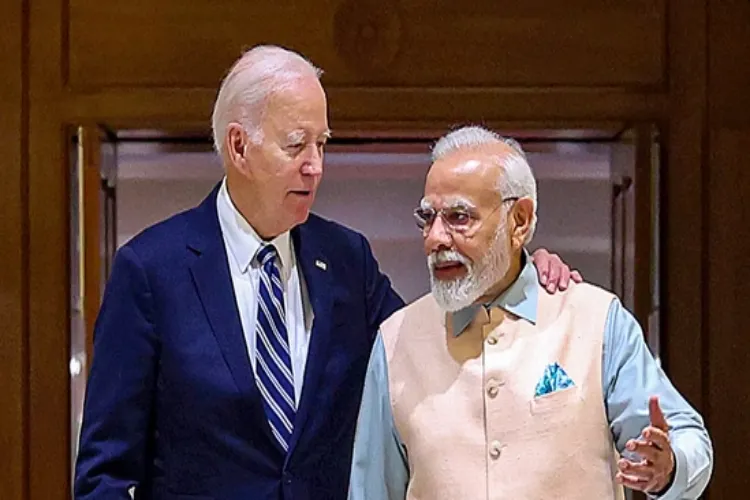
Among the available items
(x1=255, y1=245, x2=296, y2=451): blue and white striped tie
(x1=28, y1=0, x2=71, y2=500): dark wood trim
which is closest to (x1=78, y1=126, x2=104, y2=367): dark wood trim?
(x1=28, y1=0, x2=71, y2=500): dark wood trim

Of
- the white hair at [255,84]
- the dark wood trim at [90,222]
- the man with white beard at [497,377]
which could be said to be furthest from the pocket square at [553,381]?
the dark wood trim at [90,222]

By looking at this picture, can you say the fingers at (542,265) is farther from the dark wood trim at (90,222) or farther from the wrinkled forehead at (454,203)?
the dark wood trim at (90,222)

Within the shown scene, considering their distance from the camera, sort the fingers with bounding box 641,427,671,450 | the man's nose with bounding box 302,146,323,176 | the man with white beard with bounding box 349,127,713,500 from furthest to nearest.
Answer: the man's nose with bounding box 302,146,323,176, the man with white beard with bounding box 349,127,713,500, the fingers with bounding box 641,427,671,450

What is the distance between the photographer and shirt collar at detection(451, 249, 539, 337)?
92.8 inches

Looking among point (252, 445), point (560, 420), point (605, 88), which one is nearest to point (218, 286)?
point (252, 445)

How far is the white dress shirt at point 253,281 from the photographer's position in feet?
8.24

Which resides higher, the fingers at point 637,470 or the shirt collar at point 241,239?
the shirt collar at point 241,239

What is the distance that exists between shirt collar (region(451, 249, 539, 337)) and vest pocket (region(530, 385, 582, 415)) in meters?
0.14

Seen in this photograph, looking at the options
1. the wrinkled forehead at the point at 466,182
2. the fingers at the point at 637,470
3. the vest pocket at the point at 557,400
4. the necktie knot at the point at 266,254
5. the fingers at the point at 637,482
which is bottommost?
the fingers at the point at 637,482

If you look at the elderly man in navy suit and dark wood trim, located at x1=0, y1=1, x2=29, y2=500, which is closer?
the elderly man in navy suit

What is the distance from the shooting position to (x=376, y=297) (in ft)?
8.75

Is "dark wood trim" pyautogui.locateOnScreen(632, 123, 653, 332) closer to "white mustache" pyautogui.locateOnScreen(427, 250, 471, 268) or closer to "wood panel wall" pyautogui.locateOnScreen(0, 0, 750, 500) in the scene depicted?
"wood panel wall" pyautogui.locateOnScreen(0, 0, 750, 500)

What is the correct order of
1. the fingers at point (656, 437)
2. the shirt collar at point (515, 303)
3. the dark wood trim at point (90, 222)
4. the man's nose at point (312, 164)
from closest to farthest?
the fingers at point (656, 437) < the shirt collar at point (515, 303) < the man's nose at point (312, 164) < the dark wood trim at point (90, 222)

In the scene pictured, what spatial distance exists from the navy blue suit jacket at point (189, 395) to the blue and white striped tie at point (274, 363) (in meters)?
0.03
